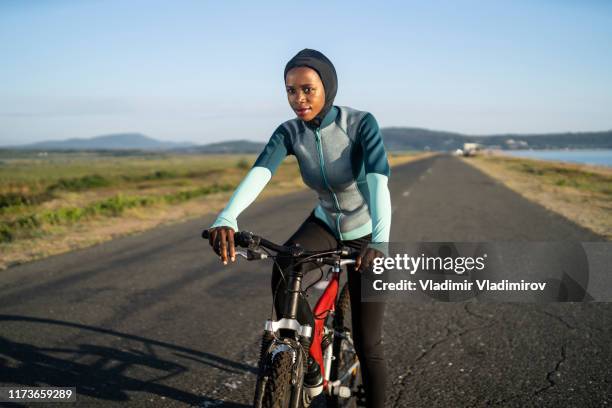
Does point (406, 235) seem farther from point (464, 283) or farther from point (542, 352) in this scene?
point (542, 352)

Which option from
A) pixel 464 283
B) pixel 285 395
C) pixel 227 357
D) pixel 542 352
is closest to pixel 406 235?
pixel 464 283

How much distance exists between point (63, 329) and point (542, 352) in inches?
165

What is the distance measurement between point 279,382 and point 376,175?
3.30 feet

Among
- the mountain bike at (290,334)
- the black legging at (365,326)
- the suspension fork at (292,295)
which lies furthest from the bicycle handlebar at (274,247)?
the black legging at (365,326)

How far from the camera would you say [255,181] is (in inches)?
101

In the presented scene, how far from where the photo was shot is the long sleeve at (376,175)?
2.33 m

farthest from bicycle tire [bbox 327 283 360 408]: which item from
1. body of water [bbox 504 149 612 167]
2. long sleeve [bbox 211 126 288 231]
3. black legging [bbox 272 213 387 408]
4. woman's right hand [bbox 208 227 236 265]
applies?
body of water [bbox 504 149 612 167]

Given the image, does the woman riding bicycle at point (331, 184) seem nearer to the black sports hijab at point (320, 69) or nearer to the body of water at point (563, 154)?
the black sports hijab at point (320, 69)

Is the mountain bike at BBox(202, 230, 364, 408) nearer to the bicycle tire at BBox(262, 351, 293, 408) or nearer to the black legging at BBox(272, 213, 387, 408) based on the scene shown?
the bicycle tire at BBox(262, 351, 293, 408)

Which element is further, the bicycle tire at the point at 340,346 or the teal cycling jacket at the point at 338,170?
the bicycle tire at the point at 340,346

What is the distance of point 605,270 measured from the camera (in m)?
Result: 7.10

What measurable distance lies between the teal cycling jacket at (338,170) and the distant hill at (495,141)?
0.89 ft

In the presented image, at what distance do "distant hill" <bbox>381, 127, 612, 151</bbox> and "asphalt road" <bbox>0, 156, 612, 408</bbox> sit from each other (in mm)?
1708

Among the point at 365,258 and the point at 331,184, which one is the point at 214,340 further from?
the point at 365,258
